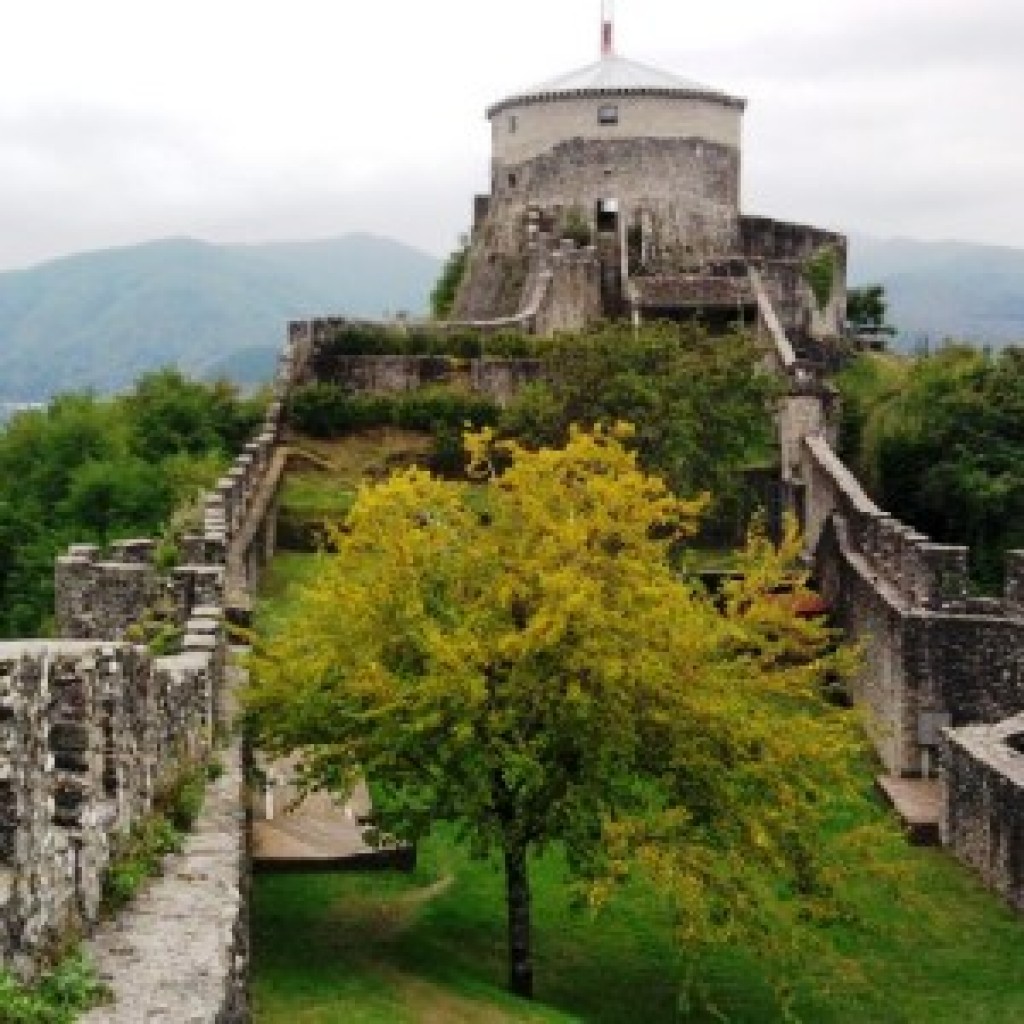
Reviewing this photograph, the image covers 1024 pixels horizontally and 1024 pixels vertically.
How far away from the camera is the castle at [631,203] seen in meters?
55.9

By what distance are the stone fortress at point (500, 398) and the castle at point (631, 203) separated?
0.25ft

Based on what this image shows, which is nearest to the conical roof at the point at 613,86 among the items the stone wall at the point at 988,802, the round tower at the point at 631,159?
the round tower at the point at 631,159

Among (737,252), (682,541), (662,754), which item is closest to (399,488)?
(662,754)

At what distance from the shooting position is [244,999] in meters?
13.2

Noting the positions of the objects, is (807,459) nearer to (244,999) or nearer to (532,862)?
(532,862)

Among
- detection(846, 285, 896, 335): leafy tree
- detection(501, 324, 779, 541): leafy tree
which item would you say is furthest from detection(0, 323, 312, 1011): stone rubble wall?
detection(846, 285, 896, 335): leafy tree

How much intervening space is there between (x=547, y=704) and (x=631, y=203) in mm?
41931

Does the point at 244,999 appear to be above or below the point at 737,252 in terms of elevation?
below

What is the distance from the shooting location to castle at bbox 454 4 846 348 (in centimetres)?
5594

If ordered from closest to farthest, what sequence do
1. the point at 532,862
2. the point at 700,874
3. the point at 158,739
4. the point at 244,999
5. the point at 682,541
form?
the point at 244,999
the point at 158,739
the point at 700,874
the point at 532,862
the point at 682,541

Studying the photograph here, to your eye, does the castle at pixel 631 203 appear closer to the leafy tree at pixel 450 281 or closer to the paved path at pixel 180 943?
the leafy tree at pixel 450 281

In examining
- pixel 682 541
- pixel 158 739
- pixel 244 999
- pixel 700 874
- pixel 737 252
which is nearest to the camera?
pixel 244 999

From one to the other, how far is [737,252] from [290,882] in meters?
42.2

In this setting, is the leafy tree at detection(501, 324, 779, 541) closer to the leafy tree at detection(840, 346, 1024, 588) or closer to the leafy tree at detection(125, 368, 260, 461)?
the leafy tree at detection(840, 346, 1024, 588)
